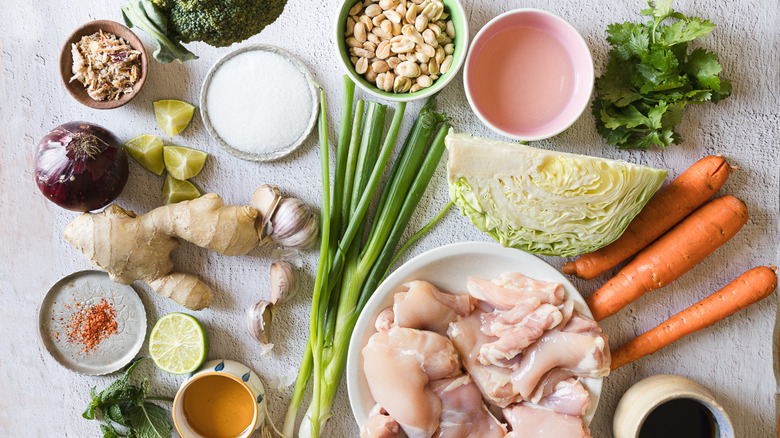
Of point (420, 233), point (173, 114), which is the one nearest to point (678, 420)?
point (420, 233)

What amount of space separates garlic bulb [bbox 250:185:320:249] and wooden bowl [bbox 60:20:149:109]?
441 mm

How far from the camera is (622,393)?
1.54 metres

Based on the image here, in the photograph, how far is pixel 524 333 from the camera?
4.45 ft

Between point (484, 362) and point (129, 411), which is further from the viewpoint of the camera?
point (129, 411)

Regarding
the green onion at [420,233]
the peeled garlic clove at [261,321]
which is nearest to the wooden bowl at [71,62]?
the peeled garlic clove at [261,321]

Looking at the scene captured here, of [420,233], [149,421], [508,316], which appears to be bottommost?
[149,421]

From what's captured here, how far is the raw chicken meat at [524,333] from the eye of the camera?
4.44 feet

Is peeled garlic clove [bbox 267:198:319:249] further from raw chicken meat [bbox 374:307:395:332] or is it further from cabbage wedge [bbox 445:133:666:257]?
cabbage wedge [bbox 445:133:666:257]

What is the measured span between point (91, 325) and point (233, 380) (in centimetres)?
48

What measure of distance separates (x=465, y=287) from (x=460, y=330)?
5.0 inches

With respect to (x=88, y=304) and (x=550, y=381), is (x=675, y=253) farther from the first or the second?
(x=88, y=304)

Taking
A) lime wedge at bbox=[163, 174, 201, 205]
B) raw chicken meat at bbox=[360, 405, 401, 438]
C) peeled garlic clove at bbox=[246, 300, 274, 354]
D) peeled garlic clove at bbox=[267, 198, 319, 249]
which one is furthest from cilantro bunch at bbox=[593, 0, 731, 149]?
lime wedge at bbox=[163, 174, 201, 205]

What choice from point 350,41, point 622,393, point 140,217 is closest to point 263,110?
point 350,41

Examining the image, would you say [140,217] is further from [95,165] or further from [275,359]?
[275,359]
